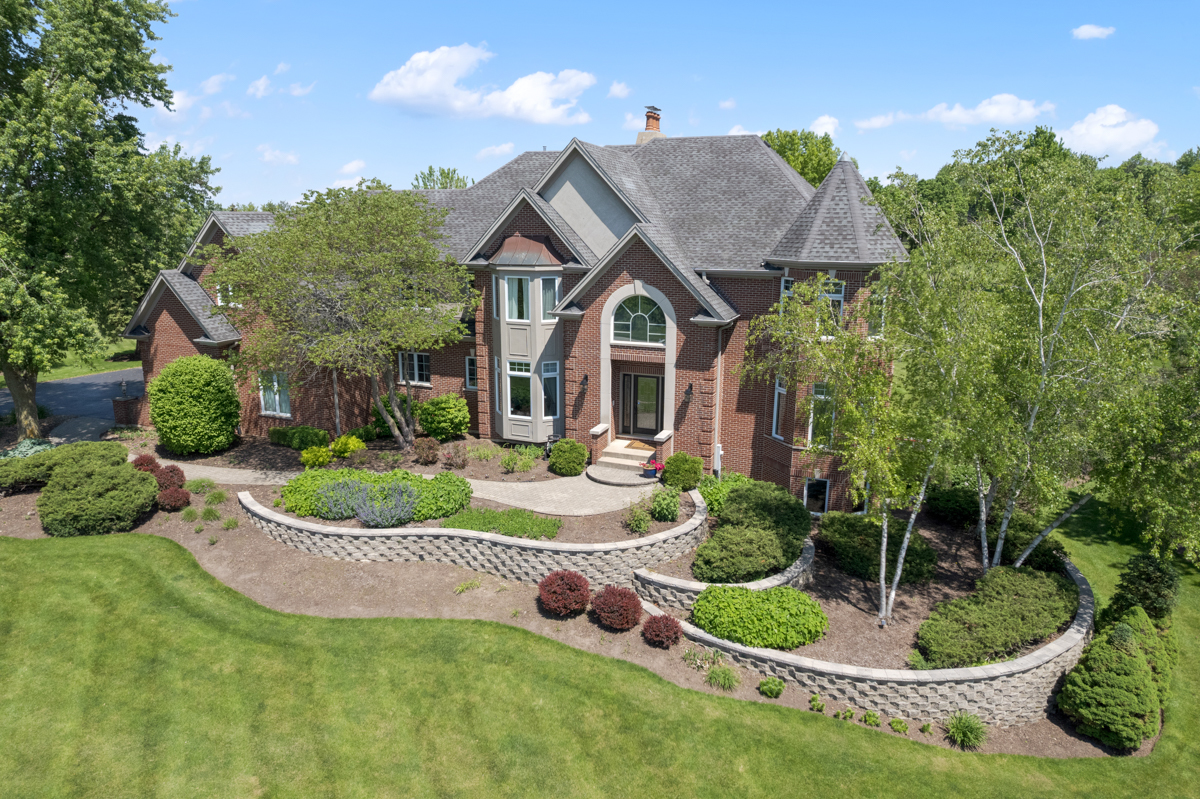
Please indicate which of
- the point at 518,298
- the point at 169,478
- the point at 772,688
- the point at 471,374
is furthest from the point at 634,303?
the point at 169,478

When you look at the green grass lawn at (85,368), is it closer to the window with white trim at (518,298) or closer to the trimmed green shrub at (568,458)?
the window with white trim at (518,298)

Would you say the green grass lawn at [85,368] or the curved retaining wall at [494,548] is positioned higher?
the green grass lawn at [85,368]

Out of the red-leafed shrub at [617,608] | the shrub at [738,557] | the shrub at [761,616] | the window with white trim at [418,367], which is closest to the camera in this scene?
the shrub at [761,616]

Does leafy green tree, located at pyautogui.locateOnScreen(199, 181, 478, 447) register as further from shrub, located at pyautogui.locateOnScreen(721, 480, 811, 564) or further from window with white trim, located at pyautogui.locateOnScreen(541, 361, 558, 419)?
shrub, located at pyautogui.locateOnScreen(721, 480, 811, 564)

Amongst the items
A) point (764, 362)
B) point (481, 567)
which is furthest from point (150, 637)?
point (764, 362)

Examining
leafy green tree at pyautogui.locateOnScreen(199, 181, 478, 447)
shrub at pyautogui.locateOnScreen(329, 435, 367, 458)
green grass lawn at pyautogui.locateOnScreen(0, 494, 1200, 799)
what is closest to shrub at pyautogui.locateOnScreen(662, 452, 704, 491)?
green grass lawn at pyautogui.locateOnScreen(0, 494, 1200, 799)

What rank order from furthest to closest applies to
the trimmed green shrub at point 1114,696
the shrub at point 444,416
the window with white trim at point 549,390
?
the shrub at point 444,416
the window with white trim at point 549,390
the trimmed green shrub at point 1114,696

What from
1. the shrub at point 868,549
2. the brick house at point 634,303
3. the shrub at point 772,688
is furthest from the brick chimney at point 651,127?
the shrub at point 772,688

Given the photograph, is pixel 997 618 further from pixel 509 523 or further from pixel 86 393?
pixel 86 393
